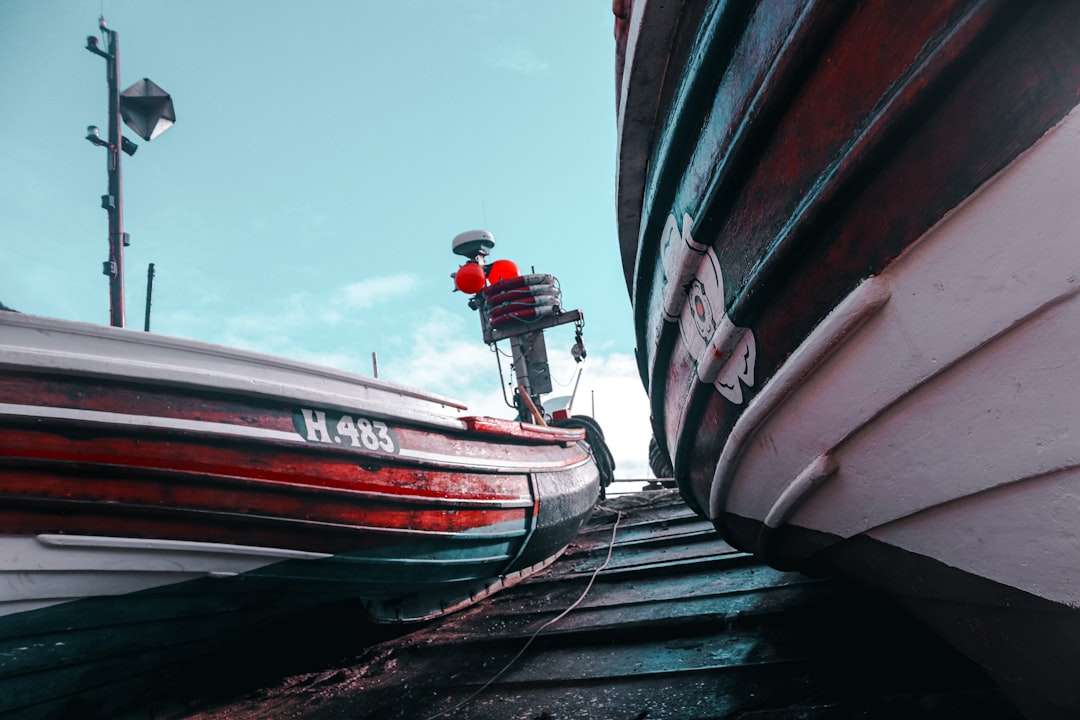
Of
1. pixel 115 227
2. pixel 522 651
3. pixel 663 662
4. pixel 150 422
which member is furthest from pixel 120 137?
pixel 663 662

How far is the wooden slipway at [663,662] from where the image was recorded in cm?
190

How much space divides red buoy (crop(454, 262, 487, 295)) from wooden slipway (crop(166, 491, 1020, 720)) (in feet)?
25.0

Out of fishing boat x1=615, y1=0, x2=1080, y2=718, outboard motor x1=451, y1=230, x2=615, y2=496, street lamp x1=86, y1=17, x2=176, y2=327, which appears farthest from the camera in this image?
outboard motor x1=451, y1=230, x2=615, y2=496

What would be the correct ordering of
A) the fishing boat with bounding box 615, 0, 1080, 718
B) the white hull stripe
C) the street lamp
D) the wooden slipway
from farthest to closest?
1. the street lamp
2. the white hull stripe
3. the wooden slipway
4. the fishing boat with bounding box 615, 0, 1080, 718

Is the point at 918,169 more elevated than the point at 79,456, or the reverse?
the point at 79,456

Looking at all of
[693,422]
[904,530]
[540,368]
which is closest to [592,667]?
[693,422]

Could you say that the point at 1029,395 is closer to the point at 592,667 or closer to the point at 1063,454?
the point at 1063,454

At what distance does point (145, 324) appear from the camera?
5.72 metres

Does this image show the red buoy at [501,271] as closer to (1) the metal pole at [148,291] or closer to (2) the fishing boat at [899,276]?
(1) the metal pole at [148,291]

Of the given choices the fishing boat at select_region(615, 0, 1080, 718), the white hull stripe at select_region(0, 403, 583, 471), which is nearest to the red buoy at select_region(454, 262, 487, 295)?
the white hull stripe at select_region(0, 403, 583, 471)

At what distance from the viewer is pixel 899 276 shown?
0.94 m

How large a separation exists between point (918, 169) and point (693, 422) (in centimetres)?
120

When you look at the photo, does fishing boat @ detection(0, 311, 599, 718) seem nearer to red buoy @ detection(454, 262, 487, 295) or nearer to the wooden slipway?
the wooden slipway

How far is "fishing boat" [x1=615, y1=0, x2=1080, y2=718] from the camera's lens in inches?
29.6
